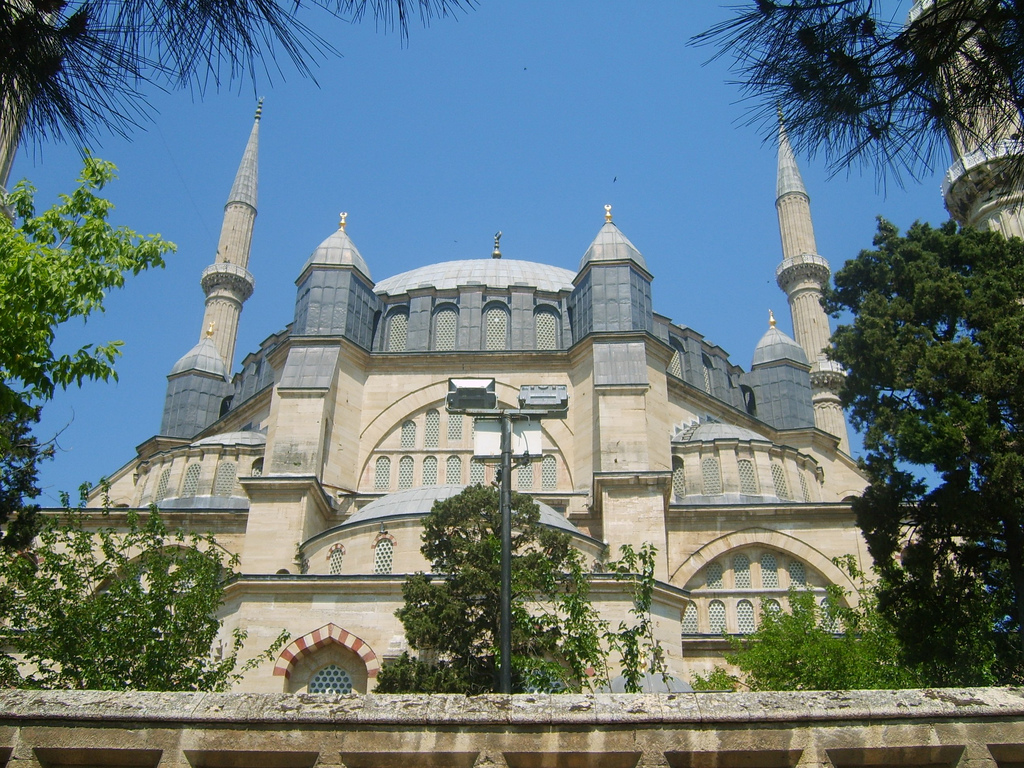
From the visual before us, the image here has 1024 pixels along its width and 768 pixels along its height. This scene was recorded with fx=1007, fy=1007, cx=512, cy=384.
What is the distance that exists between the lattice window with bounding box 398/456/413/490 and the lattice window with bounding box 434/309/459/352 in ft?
10.1

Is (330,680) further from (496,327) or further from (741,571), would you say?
(496,327)

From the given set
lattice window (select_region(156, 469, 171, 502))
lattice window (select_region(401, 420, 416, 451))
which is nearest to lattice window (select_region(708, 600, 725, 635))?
lattice window (select_region(401, 420, 416, 451))

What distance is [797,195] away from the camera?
37062 mm

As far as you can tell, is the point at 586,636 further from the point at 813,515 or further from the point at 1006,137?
the point at 813,515

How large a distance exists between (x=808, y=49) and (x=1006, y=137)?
1.62 metres

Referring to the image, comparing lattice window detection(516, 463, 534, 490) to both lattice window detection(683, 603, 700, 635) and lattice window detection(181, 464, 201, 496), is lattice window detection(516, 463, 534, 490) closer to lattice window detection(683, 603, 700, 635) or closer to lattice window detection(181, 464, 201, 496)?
lattice window detection(683, 603, 700, 635)

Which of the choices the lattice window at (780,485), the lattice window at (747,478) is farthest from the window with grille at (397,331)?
the lattice window at (780,485)

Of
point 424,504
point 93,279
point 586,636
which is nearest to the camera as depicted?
point 93,279

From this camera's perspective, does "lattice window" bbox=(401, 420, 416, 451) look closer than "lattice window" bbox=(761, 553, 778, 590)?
No

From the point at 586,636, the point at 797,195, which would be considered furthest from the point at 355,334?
the point at 797,195

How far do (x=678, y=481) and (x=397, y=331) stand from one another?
24.2ft

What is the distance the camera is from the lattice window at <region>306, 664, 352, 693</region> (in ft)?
47.9

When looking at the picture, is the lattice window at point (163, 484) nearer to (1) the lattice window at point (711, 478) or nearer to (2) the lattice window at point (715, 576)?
(1) the lattice window at point (711, 478)

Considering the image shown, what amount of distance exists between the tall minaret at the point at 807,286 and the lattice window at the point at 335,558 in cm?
1770
